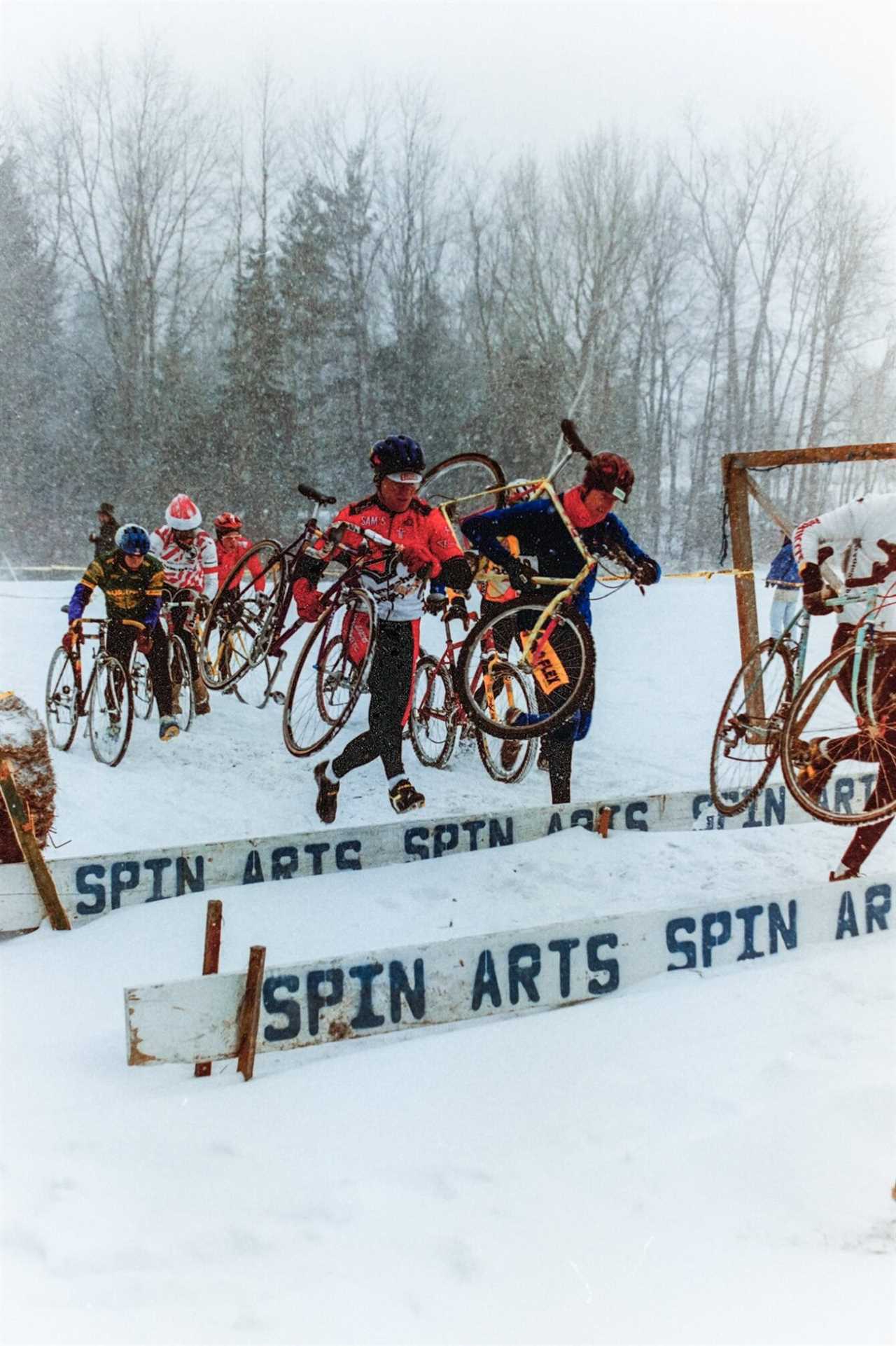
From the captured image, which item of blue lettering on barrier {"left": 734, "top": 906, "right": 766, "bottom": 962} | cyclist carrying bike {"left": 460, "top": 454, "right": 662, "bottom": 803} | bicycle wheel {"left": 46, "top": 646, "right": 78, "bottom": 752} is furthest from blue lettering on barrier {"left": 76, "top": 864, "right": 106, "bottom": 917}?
blue lettering on barrier {"left": 734, "top": 906, "right": 766, "bottom": 962}

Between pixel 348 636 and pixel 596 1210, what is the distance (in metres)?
2.26

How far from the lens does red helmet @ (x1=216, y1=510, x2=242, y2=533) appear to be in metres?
4.21

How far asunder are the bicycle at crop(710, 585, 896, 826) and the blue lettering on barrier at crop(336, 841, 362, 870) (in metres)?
1.45

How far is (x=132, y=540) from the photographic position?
434 cm

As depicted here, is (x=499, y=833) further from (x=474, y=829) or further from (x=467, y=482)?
(x=467, y=482)

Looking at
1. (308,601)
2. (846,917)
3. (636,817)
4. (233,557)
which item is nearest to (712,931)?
(846,917)

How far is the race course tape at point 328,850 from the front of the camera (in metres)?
3.63

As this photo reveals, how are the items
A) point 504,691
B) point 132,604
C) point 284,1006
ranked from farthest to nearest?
point 132,604 < point 504,691 < point 284,1006

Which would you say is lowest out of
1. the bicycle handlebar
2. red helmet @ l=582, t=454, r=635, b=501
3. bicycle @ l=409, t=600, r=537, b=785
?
bicycle @ l=409, t=600, r=537, b=785

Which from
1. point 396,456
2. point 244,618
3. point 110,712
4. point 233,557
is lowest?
point 110,712

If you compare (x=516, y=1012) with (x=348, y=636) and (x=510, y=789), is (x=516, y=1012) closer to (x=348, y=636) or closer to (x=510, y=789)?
A: (x=510, y=789)

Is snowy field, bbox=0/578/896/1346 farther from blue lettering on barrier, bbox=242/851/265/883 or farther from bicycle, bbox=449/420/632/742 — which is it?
bicycle, bbox=449/420/632/742

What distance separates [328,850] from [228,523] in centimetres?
140

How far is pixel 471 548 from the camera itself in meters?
4.14
